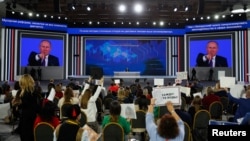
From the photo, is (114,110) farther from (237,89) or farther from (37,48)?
(37,48)

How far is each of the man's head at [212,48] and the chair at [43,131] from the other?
854 inches

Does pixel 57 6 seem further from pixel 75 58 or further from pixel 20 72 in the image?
pixel 75 58

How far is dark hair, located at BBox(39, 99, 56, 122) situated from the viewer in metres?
4.01

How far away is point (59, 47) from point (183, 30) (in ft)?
35.6

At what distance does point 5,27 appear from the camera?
21500 mm

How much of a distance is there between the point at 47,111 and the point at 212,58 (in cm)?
2210

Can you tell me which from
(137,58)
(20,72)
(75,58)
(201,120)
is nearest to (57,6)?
(20,72)

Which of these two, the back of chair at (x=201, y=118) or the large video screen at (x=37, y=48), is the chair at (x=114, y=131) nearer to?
the back of chair at (x=201, y=118)

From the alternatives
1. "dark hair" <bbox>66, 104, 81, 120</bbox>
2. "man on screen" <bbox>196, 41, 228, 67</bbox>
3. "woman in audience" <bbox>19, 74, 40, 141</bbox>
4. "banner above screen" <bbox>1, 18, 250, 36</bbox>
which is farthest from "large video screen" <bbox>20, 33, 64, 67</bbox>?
"dark hair" <bbox>66, 104, 81, 120</bbox>

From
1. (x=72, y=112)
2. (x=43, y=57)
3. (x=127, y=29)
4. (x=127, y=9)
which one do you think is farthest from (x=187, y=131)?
(x=127, y=29)

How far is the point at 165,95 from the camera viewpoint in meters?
3.76

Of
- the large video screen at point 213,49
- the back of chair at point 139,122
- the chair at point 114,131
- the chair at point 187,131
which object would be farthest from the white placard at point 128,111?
the large video screen at point 213,49

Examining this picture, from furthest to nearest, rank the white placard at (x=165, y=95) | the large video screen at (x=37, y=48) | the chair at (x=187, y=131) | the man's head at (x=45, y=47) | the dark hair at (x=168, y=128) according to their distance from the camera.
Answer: the man's head at (x=45, y=47), the large video screen at (x=37, y=48), the chair at (x=187, y=131), the white placard at (x=165, y=95), the dark hair at (x=168, y=128)

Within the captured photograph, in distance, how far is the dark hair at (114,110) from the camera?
4.74 metres
